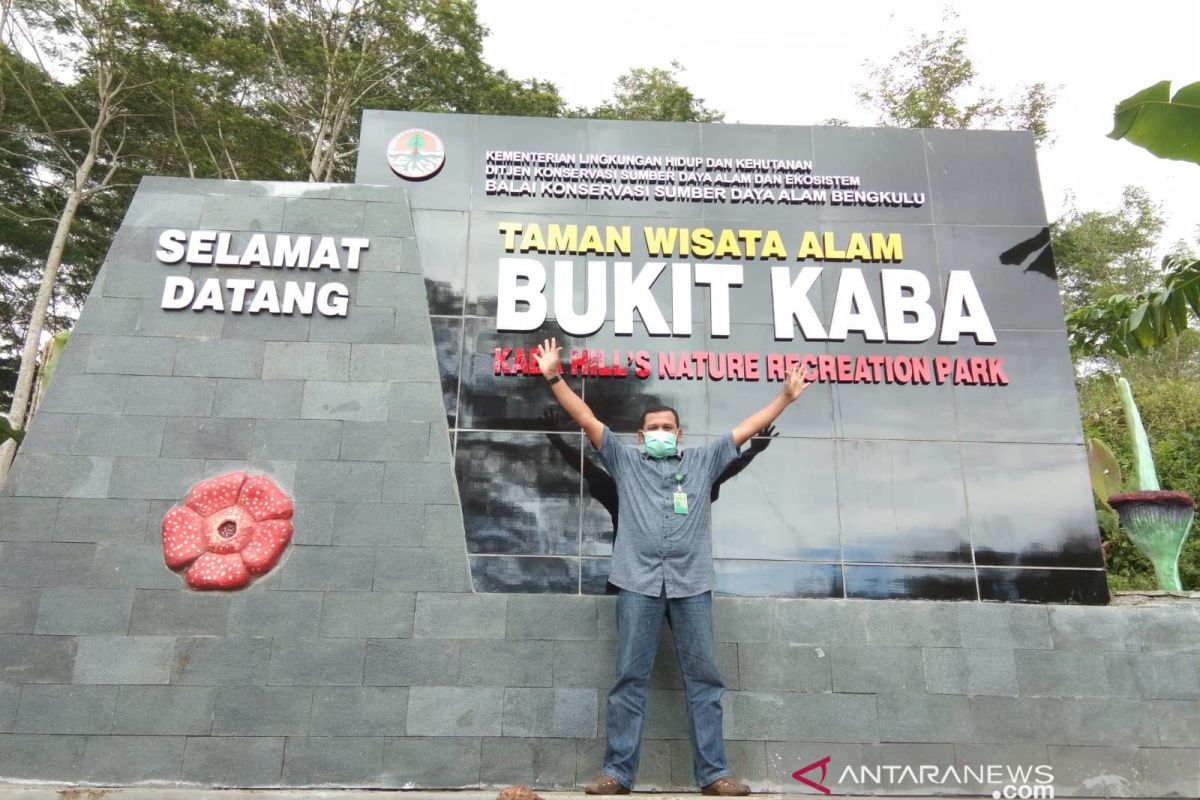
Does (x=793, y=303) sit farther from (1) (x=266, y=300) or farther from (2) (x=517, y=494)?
(1) (x=266, y=300)

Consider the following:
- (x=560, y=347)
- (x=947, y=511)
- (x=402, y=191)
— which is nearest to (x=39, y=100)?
(x=402, y=191)

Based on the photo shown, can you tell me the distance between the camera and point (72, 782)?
156 inches

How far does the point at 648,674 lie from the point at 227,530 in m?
2.49

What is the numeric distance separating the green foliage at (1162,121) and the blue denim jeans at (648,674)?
11.9ft

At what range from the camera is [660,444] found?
4293 mm

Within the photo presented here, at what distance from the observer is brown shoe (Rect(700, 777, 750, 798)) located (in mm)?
3670

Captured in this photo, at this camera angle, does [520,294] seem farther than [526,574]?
Yes

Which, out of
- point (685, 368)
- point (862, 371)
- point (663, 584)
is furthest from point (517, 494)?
point (862, 371)

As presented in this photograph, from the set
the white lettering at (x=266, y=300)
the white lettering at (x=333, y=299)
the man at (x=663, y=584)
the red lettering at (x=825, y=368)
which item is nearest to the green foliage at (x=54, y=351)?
the white lettering at (x=266, y=300)

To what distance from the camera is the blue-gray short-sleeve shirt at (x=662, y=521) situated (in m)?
3.90

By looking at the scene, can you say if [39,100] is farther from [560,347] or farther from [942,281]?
[942,281]

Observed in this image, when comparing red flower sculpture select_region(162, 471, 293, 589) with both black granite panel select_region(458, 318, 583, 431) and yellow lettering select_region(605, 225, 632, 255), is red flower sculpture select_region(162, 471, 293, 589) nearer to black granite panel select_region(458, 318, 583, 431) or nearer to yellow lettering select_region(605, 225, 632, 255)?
black granite panel select_region(458, 318, 583, 431)

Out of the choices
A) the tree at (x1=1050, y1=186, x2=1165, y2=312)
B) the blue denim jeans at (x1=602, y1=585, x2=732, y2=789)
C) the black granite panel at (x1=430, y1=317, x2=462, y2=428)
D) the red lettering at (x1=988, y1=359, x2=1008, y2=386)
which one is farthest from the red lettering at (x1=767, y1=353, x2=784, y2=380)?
the tree at (x1=1050, y1=186, x2=1165, y2=312)

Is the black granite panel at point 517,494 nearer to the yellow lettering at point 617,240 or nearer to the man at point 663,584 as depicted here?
the man at point 663,584
